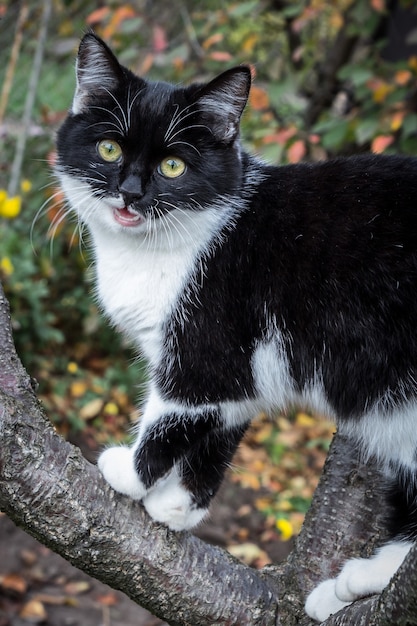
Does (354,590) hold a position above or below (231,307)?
below

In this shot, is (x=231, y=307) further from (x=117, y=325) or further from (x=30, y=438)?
(x=30, y=438)

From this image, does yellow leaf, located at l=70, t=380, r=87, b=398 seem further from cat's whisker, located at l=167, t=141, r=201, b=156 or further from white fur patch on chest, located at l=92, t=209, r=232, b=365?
cat's whisker, located at l=167, t=141, r=201, b=156

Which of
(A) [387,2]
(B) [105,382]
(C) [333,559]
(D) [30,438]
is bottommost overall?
(B) [105,382]

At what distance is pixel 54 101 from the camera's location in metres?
5.30

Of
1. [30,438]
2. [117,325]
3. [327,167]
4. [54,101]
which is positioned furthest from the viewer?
[54,101]

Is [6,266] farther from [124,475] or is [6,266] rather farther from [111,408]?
[124,475]

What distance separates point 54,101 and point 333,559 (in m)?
4.31

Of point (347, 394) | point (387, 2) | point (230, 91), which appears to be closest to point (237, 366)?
point (347, 394)

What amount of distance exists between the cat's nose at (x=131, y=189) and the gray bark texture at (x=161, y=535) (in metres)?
0.39

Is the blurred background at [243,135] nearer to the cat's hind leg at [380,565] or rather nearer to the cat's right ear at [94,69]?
the cat's right ear at [94,69]

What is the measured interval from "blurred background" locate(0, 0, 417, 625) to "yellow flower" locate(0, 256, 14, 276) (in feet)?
0.04

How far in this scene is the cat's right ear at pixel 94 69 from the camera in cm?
184

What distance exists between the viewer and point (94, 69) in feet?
6.16

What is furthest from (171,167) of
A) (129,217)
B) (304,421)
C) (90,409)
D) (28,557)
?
(304,421)
